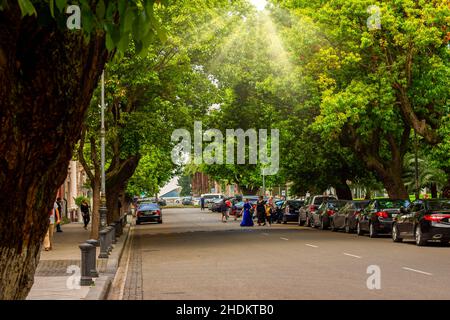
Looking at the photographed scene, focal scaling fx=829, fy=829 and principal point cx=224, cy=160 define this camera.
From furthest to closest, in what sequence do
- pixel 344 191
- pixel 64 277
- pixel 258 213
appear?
pixel 344 191
pixel 258 213
pixel 64 277

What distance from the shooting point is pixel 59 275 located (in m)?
17.4

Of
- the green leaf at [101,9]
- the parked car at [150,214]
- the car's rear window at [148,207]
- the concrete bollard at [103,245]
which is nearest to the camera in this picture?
the green leaf at [101,9]

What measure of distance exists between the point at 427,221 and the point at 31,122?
21462mm

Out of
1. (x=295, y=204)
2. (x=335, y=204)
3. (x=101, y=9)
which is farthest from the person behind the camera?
(x=295, y=204)

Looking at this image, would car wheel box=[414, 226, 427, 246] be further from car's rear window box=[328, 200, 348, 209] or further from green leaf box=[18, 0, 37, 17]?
green leaf box=[18, 0, 37, 17]

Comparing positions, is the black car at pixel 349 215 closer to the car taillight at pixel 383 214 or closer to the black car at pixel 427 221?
the car taillight at pixel 383 214

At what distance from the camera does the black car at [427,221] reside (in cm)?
2570

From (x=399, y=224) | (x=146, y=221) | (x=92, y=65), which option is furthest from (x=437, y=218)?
(x=146, y=221)

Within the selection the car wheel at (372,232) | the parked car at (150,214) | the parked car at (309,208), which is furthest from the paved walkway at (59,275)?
the parked car at (150,214)

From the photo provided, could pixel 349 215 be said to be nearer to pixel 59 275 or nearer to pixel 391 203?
pixel 391 203

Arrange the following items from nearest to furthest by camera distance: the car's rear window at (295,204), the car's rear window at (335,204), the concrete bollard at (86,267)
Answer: the concrete bollard at (86,267) < the car's rear window at (335,204) < the car's rear window at (295,204)

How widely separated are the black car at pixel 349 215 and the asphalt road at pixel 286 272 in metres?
8.96

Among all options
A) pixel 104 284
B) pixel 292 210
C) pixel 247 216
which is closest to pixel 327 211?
pixel 247 216

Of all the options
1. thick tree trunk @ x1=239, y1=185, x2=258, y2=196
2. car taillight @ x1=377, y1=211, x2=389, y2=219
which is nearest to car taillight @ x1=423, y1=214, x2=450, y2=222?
car taillight @ x1=377, y1=211, x2=389, y2=219
